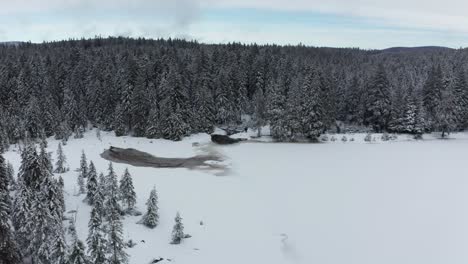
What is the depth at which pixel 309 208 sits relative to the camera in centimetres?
2827

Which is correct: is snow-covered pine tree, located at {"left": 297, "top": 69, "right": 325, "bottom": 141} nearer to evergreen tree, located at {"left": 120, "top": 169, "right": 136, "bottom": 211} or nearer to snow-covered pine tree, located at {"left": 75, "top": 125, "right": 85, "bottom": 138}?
evergreen tree, located at {"left": 120, "top": 169, "right": 136, "bottom": 211}

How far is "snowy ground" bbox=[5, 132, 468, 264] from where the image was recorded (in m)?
21.9

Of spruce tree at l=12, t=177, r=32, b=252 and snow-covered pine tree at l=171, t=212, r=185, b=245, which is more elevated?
spruce tree at l=12, t=177, r=32, b=252

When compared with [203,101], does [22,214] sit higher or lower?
lower

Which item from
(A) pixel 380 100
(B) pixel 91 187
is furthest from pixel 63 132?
(A) pixel 380 100

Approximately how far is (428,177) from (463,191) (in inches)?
170

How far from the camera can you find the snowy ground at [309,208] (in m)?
21.9

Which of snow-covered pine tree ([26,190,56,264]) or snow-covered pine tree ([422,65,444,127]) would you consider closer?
snow-covered pine tree ([26,190,56,264])

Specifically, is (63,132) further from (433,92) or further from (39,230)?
(433,92)

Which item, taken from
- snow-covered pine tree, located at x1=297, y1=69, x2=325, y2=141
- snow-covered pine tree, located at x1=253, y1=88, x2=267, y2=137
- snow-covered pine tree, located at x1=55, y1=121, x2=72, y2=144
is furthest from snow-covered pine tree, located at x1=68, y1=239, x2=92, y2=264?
snow-covered pine tree, located at x1=253, y1=88, x2=267, y2=137

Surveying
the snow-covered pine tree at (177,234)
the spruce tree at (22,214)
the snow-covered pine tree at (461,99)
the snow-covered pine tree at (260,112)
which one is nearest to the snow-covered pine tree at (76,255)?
the spruce tree at (22,214)

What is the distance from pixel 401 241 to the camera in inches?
909

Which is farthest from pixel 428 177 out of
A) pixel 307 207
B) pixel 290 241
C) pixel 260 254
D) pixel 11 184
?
pixel 11 184

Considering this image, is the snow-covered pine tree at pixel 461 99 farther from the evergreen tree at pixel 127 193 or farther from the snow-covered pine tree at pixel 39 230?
the snow-covered pine tree at pixel 39 230
